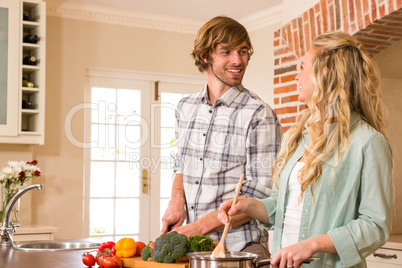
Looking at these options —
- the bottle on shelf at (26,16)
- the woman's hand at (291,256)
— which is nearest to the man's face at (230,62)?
the woman's hand at (291,256)

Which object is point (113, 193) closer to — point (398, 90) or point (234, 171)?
point (398, 90)

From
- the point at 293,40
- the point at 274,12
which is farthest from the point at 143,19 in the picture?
the point at 293,40

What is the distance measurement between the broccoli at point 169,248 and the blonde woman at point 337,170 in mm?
194

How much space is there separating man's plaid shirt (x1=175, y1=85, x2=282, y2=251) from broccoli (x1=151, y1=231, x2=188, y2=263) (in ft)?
1.47

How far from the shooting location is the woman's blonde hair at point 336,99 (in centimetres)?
154

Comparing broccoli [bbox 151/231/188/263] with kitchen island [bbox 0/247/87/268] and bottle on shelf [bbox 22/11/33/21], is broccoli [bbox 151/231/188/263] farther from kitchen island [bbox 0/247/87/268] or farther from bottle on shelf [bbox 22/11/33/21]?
bottle on shelf [bbox 22/11/33/21]

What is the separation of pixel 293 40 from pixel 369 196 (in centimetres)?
252

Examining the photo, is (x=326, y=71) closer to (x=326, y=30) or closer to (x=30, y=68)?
(x=326, y=30)

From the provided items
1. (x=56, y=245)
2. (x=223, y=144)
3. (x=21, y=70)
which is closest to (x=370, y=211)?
(x=223, y=144)

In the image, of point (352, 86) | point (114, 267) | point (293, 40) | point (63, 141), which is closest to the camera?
point (352, 86)

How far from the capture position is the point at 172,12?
557 cm

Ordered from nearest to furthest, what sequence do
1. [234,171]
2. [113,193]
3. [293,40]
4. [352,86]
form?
1. [352,86]
2. [234,171]
3. [293,40]
4. [113,193]

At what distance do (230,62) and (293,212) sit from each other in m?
0.79

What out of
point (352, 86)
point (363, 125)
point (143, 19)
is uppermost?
point (143, 19)
